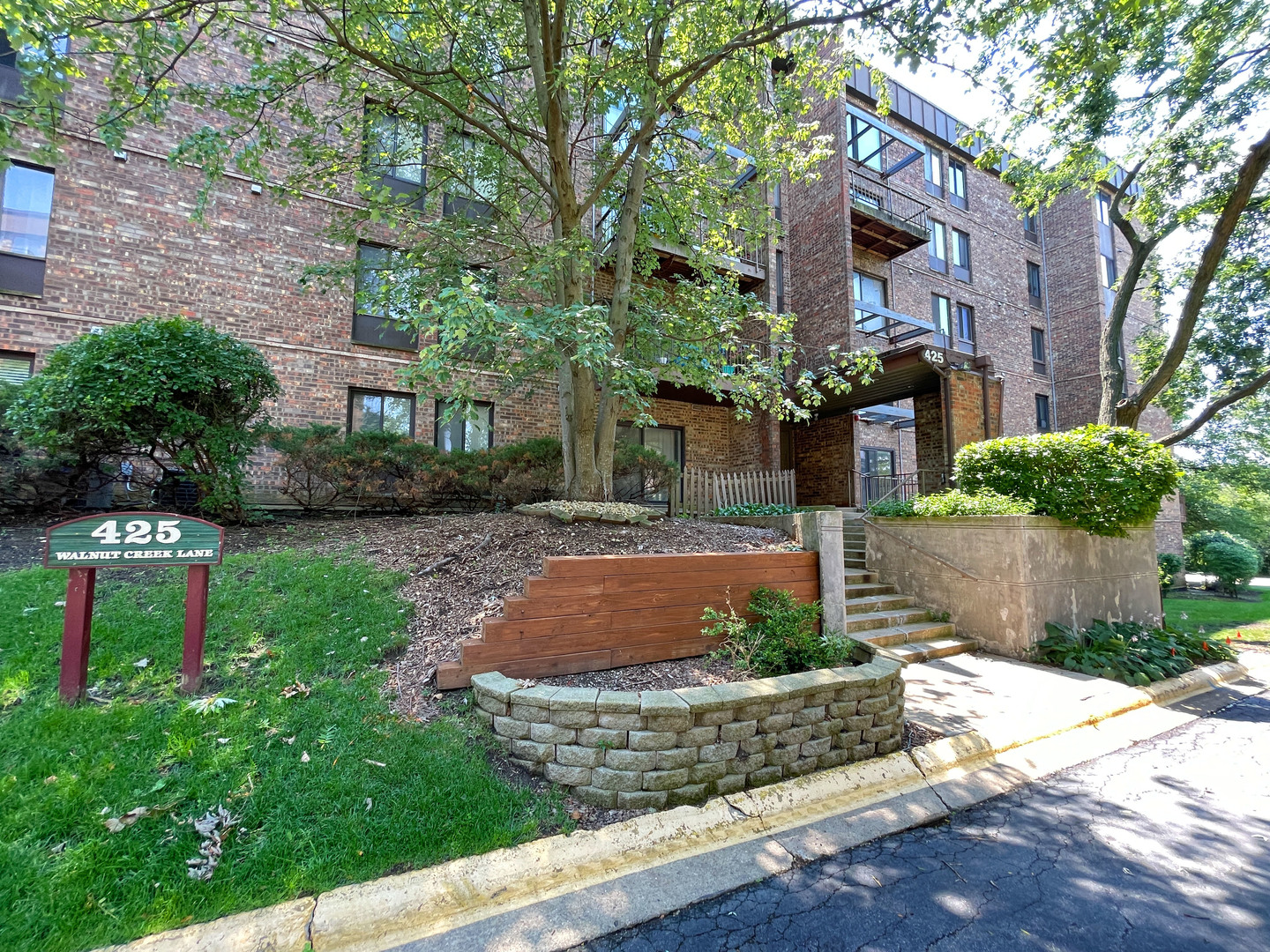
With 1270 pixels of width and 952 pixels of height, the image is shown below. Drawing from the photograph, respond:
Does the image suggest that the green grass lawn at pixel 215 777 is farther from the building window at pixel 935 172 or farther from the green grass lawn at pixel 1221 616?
the building window at pixel 935 172

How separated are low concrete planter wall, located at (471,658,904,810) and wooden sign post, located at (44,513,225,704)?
5.99ft

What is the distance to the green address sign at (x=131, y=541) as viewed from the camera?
3.08m

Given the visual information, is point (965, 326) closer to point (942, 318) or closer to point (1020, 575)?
point (942, 318)

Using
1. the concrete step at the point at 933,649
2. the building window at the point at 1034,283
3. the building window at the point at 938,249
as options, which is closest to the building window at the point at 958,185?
the building window at the point at 938,249

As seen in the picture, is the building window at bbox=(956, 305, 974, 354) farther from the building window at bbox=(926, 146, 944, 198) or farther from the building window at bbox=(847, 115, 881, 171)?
the building window at bbox=(847, 115, 881, 171)

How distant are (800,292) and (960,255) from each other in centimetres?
763

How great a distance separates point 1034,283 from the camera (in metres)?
20.1

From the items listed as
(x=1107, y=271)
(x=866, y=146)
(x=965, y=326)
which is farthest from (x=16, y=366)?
(x=1107, y=271)

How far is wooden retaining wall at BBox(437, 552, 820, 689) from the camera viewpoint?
3.61 m

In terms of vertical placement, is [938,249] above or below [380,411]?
above

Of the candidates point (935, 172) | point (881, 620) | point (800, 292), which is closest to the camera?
point (881, 620)

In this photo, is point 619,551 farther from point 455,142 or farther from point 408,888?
point 455,142

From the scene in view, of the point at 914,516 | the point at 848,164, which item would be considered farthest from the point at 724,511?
the point at 848,164

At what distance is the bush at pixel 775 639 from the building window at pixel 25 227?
11650mm
